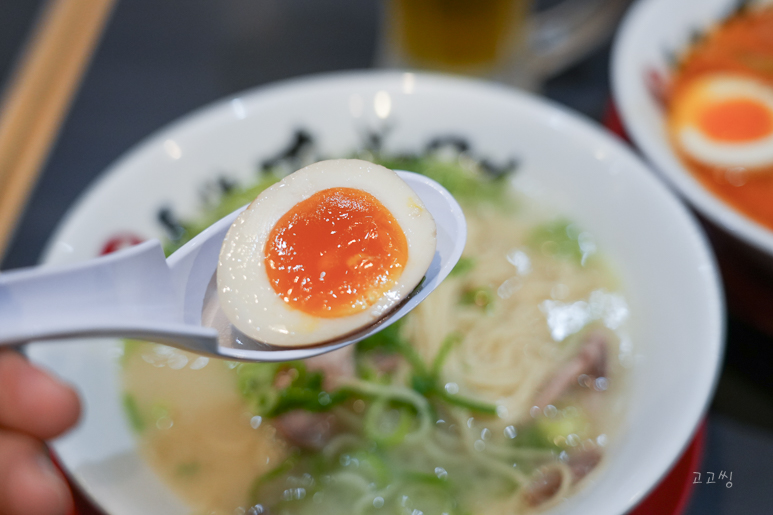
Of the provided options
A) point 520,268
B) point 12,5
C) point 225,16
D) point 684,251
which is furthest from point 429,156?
point 12,5

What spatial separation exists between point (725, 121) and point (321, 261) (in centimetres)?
125

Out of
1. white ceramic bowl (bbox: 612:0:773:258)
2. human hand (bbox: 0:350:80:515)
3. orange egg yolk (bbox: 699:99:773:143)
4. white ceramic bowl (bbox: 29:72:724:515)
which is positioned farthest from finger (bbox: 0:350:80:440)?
orange egg yolk (bbox: 699:99:773:143)

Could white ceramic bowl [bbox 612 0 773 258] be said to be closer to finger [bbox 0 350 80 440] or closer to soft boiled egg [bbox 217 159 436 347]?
soft boiled egg [bbox 217 159 436 347]

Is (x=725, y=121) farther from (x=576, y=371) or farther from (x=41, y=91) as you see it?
(x=41, y=91)

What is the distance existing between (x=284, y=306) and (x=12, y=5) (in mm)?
2083

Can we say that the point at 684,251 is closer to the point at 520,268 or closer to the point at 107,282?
the point at 520,268

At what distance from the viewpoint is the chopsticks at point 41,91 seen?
1576 mm

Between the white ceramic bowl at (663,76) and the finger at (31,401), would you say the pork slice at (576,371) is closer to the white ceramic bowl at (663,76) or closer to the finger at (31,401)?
the white ceramic bowl at (663,76)

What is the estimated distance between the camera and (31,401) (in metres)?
0.76

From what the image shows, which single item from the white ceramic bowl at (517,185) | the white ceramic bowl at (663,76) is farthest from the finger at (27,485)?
the white ceramic bowl at (663,76)

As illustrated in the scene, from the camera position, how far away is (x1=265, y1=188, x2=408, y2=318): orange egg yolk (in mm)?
681

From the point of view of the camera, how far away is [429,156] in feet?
4.41

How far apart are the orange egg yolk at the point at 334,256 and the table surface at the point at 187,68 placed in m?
0.87

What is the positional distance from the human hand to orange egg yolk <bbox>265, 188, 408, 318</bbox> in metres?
0.35
